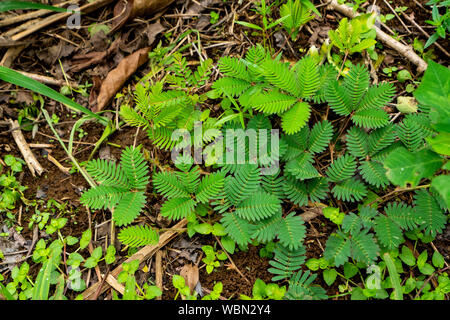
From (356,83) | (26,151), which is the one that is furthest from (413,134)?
(26,151)

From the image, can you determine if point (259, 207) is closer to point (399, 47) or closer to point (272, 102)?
point (272, 102)

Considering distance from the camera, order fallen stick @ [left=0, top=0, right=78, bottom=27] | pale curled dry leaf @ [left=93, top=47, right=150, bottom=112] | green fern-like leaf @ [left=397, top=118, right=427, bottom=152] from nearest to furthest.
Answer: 1. green fern-like leaf @ [left=397, top=118, right=427, bottom=152]
2. pale curled dry leaf @ [left=93, top=47, right=150, bottom=112]
3. fallen stick @ [left=0, top=0, right=78, bottom=27]

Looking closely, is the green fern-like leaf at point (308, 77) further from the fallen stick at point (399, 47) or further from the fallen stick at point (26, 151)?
the fallen stick at point (26, 151)

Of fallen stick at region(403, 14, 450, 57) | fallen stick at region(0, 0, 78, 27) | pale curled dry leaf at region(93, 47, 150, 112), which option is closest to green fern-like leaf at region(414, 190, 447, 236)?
fallen stick at region(403, 14, 450, 57)

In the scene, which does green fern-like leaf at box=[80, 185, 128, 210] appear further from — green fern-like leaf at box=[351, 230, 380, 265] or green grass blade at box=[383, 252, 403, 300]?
green grass blade at box=[383, 252, 403, 300]

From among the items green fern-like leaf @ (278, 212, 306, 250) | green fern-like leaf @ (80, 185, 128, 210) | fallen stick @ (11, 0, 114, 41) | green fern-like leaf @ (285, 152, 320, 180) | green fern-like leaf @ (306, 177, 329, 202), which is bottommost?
green fern-like leaf @ (278, 212, 306, 250)

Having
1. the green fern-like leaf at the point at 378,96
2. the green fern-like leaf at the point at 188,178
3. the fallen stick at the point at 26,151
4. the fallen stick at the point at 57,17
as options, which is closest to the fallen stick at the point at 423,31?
the green fern-like leaf at the point at 378,96
